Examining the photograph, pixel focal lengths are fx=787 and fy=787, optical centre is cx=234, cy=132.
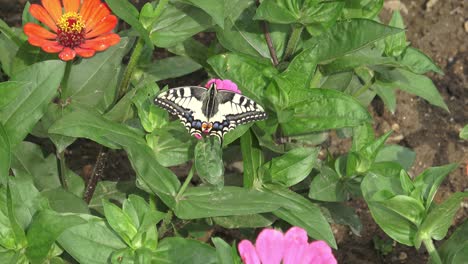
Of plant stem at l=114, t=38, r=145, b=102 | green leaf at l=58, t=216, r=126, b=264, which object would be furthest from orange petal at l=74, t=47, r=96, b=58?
green leaf at l=58, t=216, r=126, b=264

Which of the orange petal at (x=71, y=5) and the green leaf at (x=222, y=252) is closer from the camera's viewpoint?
the green leaf at (x=222, y=252)

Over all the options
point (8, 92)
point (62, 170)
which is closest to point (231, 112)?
point (8, 92)

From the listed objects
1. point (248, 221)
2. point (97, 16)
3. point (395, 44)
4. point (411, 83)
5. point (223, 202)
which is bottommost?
point (248, 221)

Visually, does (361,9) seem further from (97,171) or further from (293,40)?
(97,171)

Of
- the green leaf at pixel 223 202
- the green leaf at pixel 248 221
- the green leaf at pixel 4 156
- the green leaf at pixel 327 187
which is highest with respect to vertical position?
the green leaf at pixel 4 156

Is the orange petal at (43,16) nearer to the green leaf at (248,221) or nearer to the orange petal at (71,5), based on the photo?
the orange petal at (71,5)

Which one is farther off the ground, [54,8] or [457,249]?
[54,8]

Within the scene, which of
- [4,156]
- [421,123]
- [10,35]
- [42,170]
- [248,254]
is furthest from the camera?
[421,123]

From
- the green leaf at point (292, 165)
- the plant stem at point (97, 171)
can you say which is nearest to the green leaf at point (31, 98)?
the plant stem at point (97, 171)
